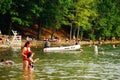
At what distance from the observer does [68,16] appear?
331ft

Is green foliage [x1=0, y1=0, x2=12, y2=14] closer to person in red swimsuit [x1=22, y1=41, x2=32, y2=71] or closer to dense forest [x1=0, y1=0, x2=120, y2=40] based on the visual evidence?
dense forest [x1=0, y1=0, x2=120, y2=40]

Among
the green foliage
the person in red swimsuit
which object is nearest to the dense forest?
the green foliage

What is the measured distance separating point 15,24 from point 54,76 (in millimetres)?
64226

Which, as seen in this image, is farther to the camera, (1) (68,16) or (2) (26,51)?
(1) (68,16)

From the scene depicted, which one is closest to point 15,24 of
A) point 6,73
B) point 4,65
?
point 4,65

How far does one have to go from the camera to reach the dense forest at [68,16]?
8838 centimetres

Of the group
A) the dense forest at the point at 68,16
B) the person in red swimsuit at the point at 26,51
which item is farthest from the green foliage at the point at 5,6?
the person in red swimsuit at the point at 26,51

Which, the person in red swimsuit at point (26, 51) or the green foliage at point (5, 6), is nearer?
the person in red swimsuit at point (26, 51)

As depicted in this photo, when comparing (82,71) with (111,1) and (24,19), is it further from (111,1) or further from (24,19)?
(111,1)

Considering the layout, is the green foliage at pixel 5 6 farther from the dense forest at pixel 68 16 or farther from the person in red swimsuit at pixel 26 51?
the person in red swimsuit at pixel 26 51

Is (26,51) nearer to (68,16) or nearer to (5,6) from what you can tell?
(5,6)

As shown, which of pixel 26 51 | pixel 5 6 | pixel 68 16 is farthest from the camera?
pixel 68 16

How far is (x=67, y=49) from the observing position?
69.6 metres

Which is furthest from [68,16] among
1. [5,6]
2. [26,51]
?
[26,51]
